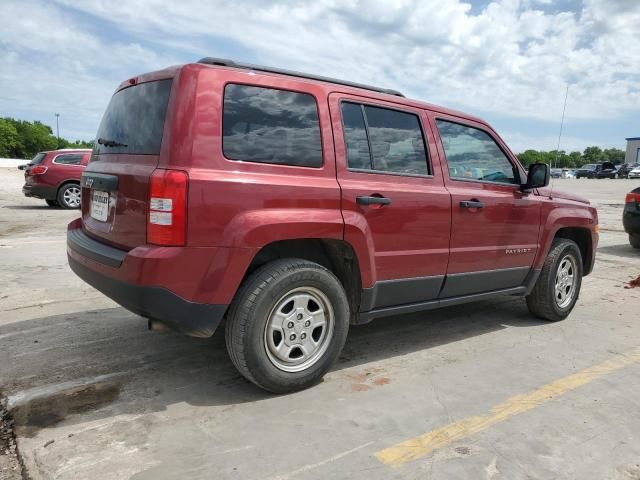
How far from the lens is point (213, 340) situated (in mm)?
4297

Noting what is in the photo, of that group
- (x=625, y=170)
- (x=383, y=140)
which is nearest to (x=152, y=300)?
(x=383, y=140)

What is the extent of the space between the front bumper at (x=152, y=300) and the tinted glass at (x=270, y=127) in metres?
0.82

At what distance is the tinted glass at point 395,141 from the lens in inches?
148

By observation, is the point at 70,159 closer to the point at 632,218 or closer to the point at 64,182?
the point at 64,182

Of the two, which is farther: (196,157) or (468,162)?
(468,162)

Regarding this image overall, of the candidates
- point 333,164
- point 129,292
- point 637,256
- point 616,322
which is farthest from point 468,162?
point 637,256

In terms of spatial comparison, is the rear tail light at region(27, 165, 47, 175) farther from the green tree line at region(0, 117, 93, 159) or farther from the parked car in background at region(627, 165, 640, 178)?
the green tree line at region(0, 117, 93, 159)

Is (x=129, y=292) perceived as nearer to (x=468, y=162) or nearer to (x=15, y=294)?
(x=468, y=162)

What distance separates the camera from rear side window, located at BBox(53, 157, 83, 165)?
1504 centimetres

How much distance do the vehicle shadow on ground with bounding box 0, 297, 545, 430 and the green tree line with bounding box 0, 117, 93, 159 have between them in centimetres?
9925

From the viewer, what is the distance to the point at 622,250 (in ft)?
33.0

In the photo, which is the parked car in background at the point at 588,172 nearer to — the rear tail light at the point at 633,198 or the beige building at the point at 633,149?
the beige building at the point at 633,149

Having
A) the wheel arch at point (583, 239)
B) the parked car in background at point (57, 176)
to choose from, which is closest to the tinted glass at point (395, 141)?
the wheel arch at point (583, 239)

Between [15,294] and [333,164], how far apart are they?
13.2 feet
